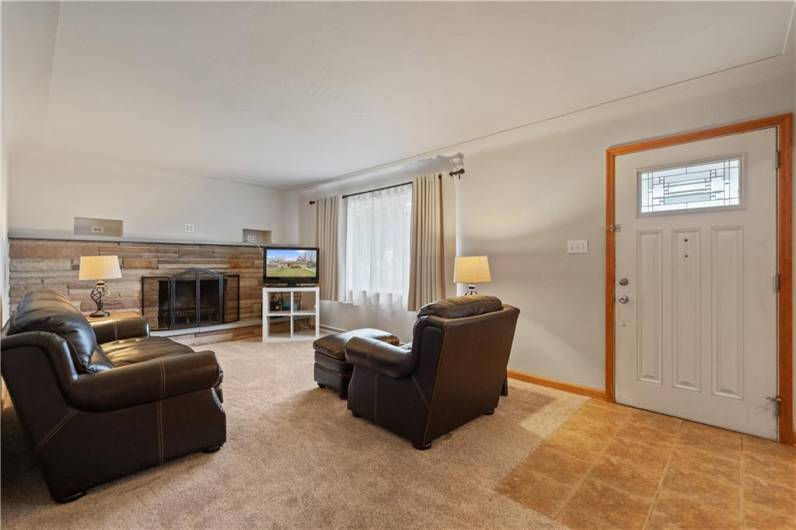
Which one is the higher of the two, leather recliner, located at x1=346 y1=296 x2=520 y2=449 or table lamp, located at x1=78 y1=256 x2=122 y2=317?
table lamp, located at x1=78 y1=256 x2=122 y2=317

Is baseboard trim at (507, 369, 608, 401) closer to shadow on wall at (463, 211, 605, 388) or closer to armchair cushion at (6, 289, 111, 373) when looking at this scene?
shadow on wall at (463, 211, 605, 388)

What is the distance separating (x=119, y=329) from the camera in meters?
3.04

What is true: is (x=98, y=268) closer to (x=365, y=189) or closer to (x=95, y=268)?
(x=95, y=268)

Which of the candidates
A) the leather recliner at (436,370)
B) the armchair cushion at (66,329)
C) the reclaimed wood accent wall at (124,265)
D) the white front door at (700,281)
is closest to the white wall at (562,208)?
the white front door at (700,281)

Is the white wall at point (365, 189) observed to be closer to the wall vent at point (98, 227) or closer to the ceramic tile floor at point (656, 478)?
the ceramic tile floor at point (656, 478)

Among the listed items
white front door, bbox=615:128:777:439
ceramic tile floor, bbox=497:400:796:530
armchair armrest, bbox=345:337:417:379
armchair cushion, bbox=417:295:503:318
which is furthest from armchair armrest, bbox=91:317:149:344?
white front door, bbox=615:128:777:439

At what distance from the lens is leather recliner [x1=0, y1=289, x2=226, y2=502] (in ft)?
5.19

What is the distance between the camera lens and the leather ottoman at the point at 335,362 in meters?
2.90

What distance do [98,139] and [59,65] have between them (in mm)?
1648

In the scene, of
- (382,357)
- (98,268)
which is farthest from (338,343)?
(98,268)

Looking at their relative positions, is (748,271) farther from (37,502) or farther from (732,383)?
A: (37,502)

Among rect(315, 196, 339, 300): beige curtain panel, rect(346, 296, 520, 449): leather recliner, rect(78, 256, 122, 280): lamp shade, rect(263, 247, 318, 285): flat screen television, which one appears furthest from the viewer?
rect(315, 196, 339, 300): beige curtain panel

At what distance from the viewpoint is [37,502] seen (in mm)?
1637

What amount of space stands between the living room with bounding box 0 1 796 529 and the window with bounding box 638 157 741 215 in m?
0.01
